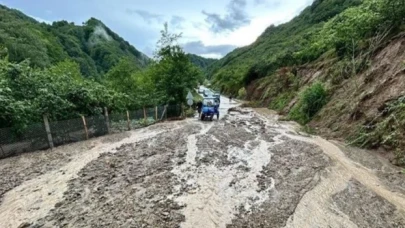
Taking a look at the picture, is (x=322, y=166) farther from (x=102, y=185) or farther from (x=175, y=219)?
(x=102, y=185)

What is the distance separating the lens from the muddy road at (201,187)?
25.1 feet

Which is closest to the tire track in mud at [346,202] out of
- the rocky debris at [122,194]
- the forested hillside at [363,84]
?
the forested hillside at [363,84]

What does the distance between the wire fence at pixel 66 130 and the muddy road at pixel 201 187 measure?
0.66 m

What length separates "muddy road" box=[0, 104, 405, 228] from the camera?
25.1ft

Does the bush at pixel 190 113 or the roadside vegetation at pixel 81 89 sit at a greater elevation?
the roadside vegetation at pixel 81 89

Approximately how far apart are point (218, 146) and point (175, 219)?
7.73m

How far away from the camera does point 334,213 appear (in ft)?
26.3

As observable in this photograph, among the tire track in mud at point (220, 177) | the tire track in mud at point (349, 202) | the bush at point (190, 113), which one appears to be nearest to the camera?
the tire track in mud at point (349, 202)

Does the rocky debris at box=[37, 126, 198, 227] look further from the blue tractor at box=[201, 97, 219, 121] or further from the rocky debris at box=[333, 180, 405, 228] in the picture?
the blue tractor at box=[201, 97, 219, 121]

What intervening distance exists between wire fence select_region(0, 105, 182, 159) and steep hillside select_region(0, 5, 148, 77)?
17.1 meters

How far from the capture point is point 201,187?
9516 millimetres

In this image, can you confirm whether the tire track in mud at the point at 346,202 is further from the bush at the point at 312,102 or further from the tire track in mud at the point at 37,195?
the bush at the point at 312,102

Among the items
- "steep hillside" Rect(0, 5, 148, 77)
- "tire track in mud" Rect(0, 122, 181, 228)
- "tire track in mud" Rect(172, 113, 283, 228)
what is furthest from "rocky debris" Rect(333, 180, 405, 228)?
"steep hillside" Rect(0, 5, 148, 77)

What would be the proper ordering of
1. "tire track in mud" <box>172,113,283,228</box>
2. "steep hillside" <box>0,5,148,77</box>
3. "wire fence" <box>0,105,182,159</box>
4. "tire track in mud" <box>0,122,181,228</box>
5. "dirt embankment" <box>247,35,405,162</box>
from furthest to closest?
"steep hillside" <box>0,5,148,77</box> < "dirt embankment" <box>247,35,405,162</box> < "wire fence" <box>0,105,182,159</box> < "tire track in mud" <box>172,113,283,228</box> < "tire track in mud" <box>0,122,181,228</box>
